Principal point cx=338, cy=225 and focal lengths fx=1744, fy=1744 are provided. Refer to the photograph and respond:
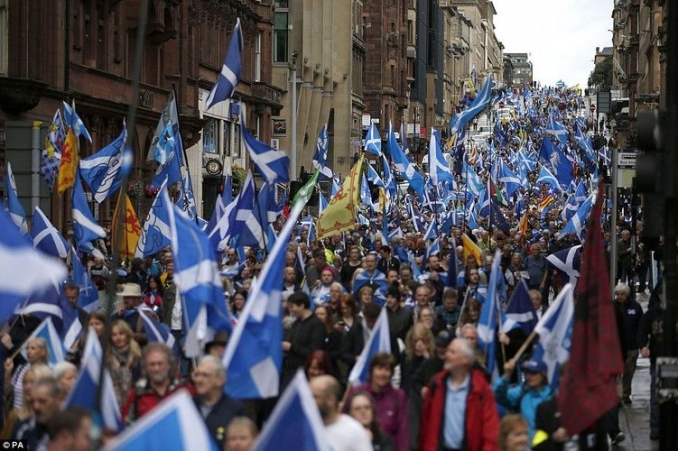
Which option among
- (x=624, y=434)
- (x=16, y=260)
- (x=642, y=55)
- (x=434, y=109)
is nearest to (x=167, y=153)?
(x=624, y=434)

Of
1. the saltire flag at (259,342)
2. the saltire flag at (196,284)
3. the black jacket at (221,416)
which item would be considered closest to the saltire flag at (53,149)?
the saltire flag at (196,284)

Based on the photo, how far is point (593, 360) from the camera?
1105 centimetres

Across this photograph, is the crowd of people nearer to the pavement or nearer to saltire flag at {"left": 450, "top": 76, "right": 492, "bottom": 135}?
the pavement

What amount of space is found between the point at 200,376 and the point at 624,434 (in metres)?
7.89

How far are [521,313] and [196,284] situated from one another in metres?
4.22

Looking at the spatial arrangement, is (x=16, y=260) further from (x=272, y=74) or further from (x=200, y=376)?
(x=272, y=74)

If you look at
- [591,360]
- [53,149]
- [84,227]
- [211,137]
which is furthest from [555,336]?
[211,137]

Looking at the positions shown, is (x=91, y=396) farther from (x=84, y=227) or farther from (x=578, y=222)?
(x=578, y=222)

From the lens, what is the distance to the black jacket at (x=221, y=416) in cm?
1008

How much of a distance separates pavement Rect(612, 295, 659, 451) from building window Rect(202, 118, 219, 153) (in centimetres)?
3429

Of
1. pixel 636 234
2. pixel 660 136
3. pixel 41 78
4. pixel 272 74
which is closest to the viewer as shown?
pixel 660 136

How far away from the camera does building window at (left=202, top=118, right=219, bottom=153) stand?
55.6 meters

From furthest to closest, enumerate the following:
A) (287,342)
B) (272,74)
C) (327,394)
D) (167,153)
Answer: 1. (272,74)
2. (167,153)
3. (287,342)
4. (327,394)

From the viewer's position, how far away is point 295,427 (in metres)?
7.74
